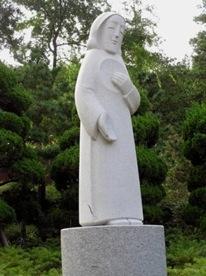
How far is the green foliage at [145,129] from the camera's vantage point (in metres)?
11.2

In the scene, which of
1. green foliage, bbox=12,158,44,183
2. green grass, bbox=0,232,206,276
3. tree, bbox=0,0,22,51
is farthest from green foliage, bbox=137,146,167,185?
tree, bbox=0,0,22,51

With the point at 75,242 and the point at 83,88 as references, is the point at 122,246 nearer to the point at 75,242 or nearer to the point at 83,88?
the point at 75,242

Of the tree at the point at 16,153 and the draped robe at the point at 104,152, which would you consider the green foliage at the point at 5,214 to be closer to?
the tree at the point at 16,153

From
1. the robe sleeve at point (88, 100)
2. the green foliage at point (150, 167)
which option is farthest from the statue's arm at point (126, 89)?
the green foliage at point (150, 167)

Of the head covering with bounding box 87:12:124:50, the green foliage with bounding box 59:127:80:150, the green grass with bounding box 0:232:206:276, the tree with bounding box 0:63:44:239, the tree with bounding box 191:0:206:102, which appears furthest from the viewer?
the tree with bounding box 191:0:206:102

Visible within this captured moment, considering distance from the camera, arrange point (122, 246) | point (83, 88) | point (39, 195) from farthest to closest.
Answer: point (39, 195), point (83, 88), point (122, 246)

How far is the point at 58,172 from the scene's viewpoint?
11.1 m

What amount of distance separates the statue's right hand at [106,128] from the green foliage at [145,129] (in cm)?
563

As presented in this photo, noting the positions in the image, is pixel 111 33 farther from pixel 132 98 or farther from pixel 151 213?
pixel 151 213

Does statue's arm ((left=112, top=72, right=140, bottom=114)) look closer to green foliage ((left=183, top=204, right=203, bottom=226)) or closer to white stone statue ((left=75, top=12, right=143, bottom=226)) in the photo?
white stone statue ((left=75, top=12, right=143, bottom=226))

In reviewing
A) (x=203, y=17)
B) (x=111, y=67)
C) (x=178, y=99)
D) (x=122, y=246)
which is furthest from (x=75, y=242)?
(x=203, y=17)

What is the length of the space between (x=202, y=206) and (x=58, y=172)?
2.90 metres

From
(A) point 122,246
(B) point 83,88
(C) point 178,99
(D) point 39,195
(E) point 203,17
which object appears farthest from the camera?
(E) point 203,17

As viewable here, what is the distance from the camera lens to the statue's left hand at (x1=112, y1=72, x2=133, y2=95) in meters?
5.78
